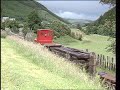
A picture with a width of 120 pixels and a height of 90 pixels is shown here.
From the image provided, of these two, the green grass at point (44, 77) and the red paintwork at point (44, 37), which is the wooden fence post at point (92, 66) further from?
the red paintwork at point (44, 37)

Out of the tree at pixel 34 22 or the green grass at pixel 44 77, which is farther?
the tree at pixel 34 22

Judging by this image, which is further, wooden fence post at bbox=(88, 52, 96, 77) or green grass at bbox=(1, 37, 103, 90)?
wooden fence post at bbox=(88, 52, 96, 77)

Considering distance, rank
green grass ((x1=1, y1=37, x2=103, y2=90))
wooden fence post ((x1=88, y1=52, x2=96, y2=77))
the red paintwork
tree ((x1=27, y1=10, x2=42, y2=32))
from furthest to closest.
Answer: tree ((x1=27, y1=10, x2=42, y2=32)) → the red paintwork → wooden fence post ((x1=88, y1=52, x2=96, y2=77)) → green grass ((x1=1, y1=37, x2=103, y2=90))

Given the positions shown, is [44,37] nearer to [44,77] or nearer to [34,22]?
[44,77]

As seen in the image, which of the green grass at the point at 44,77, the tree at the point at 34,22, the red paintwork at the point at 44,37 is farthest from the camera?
the tree at the point at 34,22

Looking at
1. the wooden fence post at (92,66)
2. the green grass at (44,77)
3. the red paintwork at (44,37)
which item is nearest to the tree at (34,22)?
the red paintwork at (44,37)

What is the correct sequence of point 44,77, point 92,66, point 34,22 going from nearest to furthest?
point 44,77
point 92,66
point 34,22

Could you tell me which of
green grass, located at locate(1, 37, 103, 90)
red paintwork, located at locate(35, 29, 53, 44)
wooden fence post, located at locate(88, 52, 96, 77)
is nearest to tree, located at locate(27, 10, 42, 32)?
red paintwork, located at locate(35, 29, 53, 44)

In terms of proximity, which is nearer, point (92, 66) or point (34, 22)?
point (92, 66)

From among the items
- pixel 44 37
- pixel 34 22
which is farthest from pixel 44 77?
pixel 34 22

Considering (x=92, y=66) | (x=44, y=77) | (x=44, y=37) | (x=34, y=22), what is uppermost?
(x=34, y=22)

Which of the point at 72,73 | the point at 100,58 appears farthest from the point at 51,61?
the point at 100,58

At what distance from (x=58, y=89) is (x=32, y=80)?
3.88 ft

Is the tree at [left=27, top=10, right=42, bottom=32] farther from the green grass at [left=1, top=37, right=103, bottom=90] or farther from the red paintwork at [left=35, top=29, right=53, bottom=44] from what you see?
the green grass at [left=1, top=37, right=103, bottom=90]
